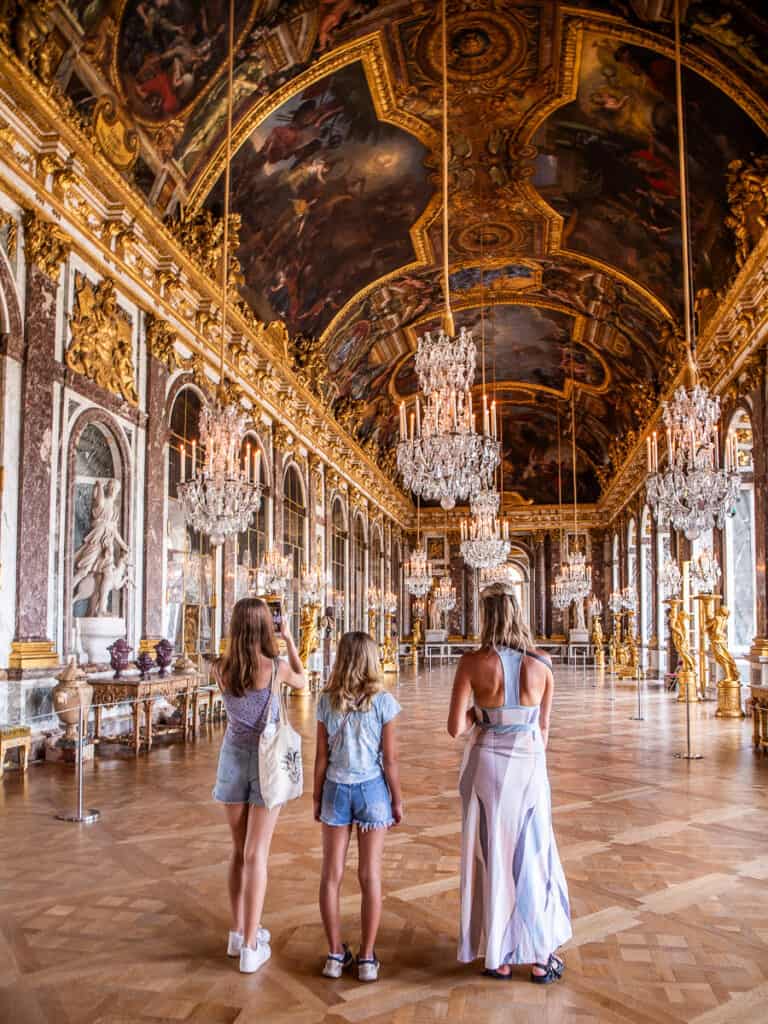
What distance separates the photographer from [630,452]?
26250 mm

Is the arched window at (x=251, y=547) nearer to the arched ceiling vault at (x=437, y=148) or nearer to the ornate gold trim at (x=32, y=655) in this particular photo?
the arched ceiling vault at (x=437, y=148)

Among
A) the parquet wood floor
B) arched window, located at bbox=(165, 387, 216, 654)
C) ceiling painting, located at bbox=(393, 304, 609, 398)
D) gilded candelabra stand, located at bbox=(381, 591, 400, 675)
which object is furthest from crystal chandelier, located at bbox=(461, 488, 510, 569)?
gilded candelabra stand, located at bbox=(381, 591, 400, 675)

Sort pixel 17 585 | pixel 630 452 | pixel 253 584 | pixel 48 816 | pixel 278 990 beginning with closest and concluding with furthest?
pixel 278 990 → pixel 48 816 → pixel 17 585 → pixel 253 584 → pixel 630 452

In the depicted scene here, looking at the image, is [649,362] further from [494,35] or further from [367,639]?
[367,639]

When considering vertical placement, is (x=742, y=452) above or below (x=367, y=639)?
above

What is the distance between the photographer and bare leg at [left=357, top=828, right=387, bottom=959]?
11.2ft

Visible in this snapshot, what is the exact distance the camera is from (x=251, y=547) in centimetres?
1631

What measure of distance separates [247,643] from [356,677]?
19.7 inches

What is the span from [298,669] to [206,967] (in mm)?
1284

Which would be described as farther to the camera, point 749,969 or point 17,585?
point 17,585

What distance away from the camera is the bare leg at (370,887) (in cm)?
342

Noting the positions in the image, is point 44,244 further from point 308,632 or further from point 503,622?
point 308,632

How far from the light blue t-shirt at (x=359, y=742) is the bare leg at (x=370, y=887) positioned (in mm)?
237

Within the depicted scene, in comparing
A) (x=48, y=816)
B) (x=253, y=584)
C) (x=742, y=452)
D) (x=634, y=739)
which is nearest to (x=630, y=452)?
(x=742, y=452)
